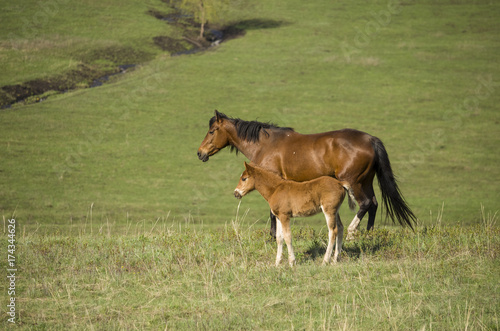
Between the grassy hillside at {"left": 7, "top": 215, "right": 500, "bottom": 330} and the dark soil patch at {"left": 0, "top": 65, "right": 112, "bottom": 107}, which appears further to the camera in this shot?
the dark soil patch at {"left": 0, "top": 65, "right": 112, "bottom": 107}

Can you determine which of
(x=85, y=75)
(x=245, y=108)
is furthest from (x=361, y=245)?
(x=85, y=75)

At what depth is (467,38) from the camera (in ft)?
183

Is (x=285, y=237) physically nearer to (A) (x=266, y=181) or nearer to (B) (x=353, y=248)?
(A) (x=266, y=181)

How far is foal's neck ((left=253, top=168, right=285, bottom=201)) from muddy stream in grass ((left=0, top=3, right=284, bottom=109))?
34715 millimetres

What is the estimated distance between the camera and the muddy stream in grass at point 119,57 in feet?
134

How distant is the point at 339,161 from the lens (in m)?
11.1

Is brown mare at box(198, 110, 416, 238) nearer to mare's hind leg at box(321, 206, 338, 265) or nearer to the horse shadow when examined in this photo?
the horse shadow

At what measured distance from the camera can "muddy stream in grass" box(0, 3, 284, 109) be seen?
40.8 metres

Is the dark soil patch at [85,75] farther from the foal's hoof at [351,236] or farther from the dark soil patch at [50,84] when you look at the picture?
the foal's hoof at [351,236]

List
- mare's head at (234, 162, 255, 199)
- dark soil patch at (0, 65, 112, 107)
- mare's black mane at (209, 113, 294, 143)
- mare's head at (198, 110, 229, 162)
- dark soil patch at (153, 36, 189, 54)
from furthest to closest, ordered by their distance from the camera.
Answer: dark soil patch at (153, 36, 189, 54) → dark soil patch at (0, 65, 112, 107) → mare's head at (198, 110, 229, 162) → mare's black mane at (209, 113, 294, 143) → mare's head at (234, 162, 255, 199)

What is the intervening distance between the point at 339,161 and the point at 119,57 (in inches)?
1752

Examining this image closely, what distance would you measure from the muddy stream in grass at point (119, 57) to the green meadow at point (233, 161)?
0.30 metres

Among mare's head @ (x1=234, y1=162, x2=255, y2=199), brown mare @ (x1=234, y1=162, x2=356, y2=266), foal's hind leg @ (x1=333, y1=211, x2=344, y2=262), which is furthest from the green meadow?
mare's head @ (x1=234, y1=162, x2=255, y2=199)

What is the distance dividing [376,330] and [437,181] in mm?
25562
